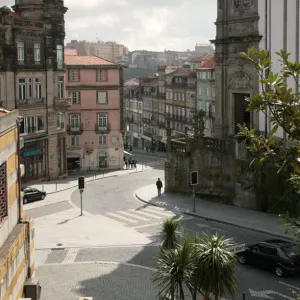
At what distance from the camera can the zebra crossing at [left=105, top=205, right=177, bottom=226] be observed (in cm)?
3769

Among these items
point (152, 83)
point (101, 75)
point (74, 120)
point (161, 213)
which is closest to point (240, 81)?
point (161, 213)

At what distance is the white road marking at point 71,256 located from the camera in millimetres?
28148

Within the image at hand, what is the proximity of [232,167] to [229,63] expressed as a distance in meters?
7.88

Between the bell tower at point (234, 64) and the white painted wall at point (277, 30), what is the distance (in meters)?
A: 0.51

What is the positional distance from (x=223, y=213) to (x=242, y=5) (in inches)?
593

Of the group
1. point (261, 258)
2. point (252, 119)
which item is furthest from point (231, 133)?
point (261, 258)

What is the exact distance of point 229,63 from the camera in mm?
42438

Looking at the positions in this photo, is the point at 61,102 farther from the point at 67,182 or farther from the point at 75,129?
the point at 75,129

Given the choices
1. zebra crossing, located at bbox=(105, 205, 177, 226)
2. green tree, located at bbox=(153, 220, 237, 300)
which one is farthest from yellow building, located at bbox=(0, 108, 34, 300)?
zebra crossing, located at bbox=(105, 205, 177, 226)

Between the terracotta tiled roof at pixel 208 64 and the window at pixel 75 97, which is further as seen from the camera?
the terracotta tiled roof at pixel 208 64

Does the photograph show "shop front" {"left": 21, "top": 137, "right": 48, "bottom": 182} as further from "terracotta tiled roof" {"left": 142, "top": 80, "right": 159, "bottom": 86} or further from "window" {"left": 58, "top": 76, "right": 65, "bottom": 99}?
"terracotta tiled roof" {"left": 142, "top": 80, "right": 159, "bottom": 86}

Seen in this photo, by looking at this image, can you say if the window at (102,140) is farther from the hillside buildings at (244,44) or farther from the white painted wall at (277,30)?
the white painted wall at (277,30)

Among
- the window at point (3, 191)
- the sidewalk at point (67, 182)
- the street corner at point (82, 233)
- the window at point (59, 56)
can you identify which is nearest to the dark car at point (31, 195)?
the sidewalk at point (67, 182)

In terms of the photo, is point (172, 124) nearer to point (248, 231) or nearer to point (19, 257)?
point (248, 231)
